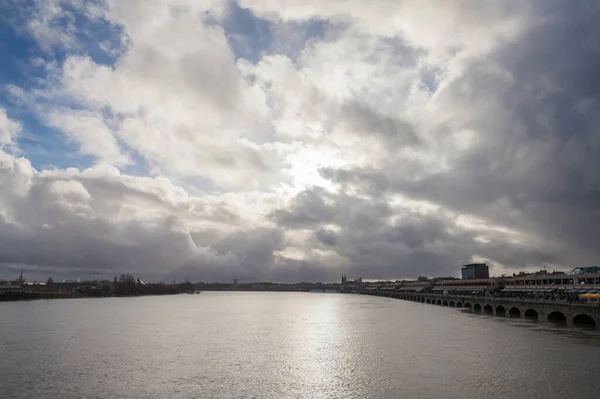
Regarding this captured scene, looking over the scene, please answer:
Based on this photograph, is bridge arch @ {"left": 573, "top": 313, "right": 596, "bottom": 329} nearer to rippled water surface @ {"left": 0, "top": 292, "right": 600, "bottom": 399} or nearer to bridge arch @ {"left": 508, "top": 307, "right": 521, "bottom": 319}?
rippled water surface @ {"left": 0, "top": 292, "right": 600, "bottom": 399}

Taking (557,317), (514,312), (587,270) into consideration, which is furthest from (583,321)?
(587,270)

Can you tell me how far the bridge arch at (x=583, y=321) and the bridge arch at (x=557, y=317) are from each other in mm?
4179

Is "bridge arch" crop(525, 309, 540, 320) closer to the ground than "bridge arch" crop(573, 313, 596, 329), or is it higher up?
closer to the ground

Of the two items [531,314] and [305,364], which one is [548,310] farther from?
[305,364]

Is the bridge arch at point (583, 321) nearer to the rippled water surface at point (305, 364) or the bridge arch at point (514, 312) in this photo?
the rippled water surface at point (305, 364)

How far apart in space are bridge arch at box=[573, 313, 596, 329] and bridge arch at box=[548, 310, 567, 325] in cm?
418

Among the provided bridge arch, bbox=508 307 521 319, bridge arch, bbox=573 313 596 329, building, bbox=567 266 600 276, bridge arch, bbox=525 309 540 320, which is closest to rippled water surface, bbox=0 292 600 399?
bridge arch, bbox=573 313 596 329

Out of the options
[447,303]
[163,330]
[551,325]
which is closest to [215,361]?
[163,330]

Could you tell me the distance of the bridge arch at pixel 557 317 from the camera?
306 feet

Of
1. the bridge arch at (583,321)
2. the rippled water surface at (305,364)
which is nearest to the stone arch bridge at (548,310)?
the bridge arch at (583,321)

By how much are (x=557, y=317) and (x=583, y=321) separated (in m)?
13.5

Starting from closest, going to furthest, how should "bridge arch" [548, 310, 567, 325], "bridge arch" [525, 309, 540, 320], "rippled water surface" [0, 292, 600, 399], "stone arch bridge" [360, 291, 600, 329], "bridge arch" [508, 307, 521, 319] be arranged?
1. "rippled water surface" [0, 292, 600, 399]
2. "stone arch bridge" [360, 291, 600, 329]
3. "bridge arch" [548, 310, 567, 325]
4. "bridge arch" [525, 309, 540, 320]
5. "bridge arch" [508, 307, 521, 319]

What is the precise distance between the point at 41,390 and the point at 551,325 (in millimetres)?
93578

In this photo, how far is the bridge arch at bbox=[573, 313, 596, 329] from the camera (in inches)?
3260
